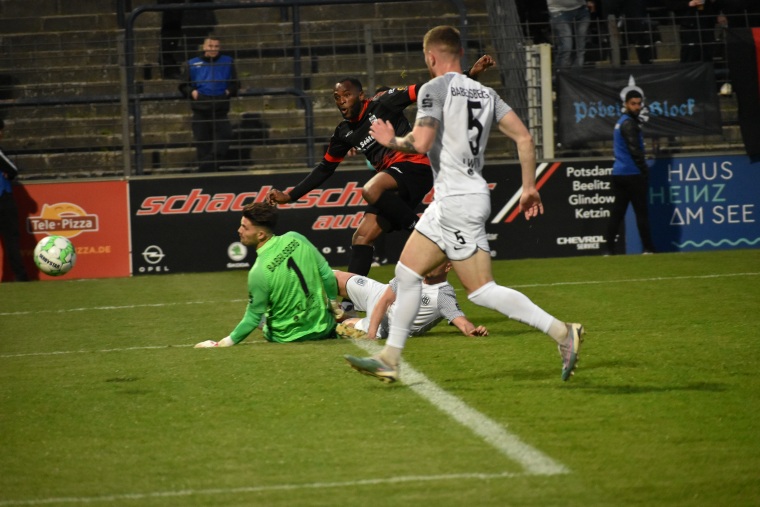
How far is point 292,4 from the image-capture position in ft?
59.8

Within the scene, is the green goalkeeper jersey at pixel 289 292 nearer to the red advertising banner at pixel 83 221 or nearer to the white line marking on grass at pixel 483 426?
the white line marking on grass at pixel 483 426

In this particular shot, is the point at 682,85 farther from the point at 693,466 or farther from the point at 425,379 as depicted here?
the point at 693,466

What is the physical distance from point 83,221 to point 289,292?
25.7ft

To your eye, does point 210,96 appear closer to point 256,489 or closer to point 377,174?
point 377,174

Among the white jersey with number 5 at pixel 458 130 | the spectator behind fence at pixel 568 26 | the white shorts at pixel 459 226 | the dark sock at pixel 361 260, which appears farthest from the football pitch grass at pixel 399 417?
the spectator behind fence at pixel 568 26

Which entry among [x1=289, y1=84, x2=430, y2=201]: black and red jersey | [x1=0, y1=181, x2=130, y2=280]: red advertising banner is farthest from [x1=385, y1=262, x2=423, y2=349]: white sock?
[x1=0, y1=181, x2=130, y2=280]: red advertising banner

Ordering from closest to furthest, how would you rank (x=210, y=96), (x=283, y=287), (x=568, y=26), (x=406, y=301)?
(x=406, y=301) < (x=283, y=287) < (x=210, y=96) < (x=568, y=26)

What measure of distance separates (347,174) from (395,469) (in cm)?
1088

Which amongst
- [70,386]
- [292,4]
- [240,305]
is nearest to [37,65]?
[292,4]

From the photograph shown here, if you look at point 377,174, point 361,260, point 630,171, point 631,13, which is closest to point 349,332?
point 361,260

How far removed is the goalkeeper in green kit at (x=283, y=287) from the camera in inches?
324

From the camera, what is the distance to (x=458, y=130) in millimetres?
6457

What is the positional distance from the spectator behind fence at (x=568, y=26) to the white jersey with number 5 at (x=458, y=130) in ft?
35.6

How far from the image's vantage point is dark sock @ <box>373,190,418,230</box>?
1019 centimetres
